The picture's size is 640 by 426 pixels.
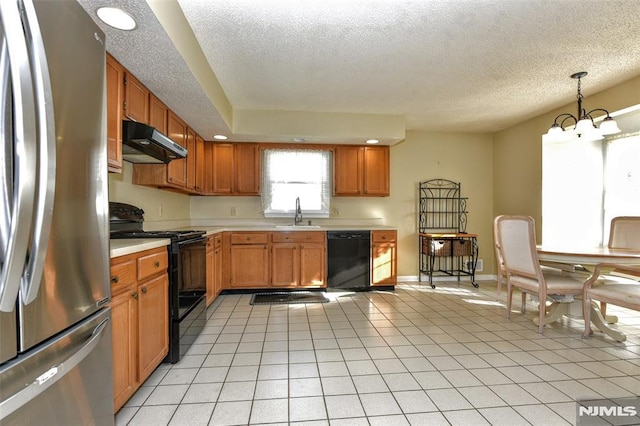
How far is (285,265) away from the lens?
402 cm

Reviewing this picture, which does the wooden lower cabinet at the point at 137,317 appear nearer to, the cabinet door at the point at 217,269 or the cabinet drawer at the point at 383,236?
the cabinet door at the point at 217,269

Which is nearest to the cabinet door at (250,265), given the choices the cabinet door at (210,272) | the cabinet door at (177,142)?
the cabinet door at (210,272)

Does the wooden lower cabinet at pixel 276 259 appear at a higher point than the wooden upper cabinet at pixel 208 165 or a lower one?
lower

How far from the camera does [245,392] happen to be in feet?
5.89

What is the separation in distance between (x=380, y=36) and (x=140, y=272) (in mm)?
2341

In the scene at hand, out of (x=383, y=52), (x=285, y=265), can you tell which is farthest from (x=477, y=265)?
(x=383, y=52)

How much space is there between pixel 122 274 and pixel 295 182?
3.17 m

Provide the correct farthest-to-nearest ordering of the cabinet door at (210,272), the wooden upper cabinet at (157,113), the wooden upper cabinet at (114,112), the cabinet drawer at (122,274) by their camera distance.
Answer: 1. the cabinet door at (210,272)
2. the wooden upper cabinet at (157,113)
3. the wooden upper cabinet at (114,112)
4. the cabinet drawer at (122,274)

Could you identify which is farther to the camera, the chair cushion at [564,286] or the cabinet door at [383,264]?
the cabinet door at [383,264]

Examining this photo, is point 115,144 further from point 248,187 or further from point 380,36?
point 248,187

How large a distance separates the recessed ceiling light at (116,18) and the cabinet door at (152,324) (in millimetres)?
1446

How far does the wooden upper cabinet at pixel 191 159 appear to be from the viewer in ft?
11.4

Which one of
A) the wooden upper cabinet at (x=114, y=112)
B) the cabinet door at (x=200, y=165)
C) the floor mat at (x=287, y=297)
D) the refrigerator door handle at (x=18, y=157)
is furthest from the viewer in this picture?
the cabinet door at (x=200, y=165)

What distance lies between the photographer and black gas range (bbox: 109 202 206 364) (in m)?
2.14
